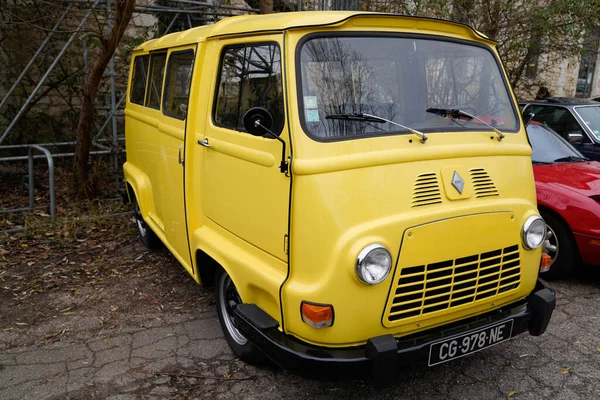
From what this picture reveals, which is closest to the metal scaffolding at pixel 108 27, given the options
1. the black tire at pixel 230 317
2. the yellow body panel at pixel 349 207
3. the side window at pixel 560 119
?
the black tire at pixel 230 317

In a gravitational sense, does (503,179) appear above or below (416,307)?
above

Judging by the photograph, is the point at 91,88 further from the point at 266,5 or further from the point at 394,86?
the point at 394,86

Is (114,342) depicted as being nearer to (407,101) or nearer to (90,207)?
(407,101)

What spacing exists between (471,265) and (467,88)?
1.22 m

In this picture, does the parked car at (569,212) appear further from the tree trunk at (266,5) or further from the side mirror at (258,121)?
the tree trunk at (266,5)

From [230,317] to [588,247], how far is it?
3.10 meters

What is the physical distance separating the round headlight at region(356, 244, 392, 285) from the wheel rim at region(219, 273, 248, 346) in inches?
48.0

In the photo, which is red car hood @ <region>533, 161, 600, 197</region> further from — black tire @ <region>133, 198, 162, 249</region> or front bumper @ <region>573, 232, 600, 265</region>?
black tire @ <region>133, 198, 162, 249</region>

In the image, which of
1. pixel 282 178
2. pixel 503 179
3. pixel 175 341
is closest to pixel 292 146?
pixel 282 178

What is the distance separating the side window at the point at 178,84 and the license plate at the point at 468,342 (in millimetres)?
2367

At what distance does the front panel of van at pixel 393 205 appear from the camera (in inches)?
106

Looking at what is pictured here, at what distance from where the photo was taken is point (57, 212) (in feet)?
22.4

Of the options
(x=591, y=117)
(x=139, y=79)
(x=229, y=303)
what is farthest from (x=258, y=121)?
(x=591, y=117)

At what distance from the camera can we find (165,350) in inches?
151
